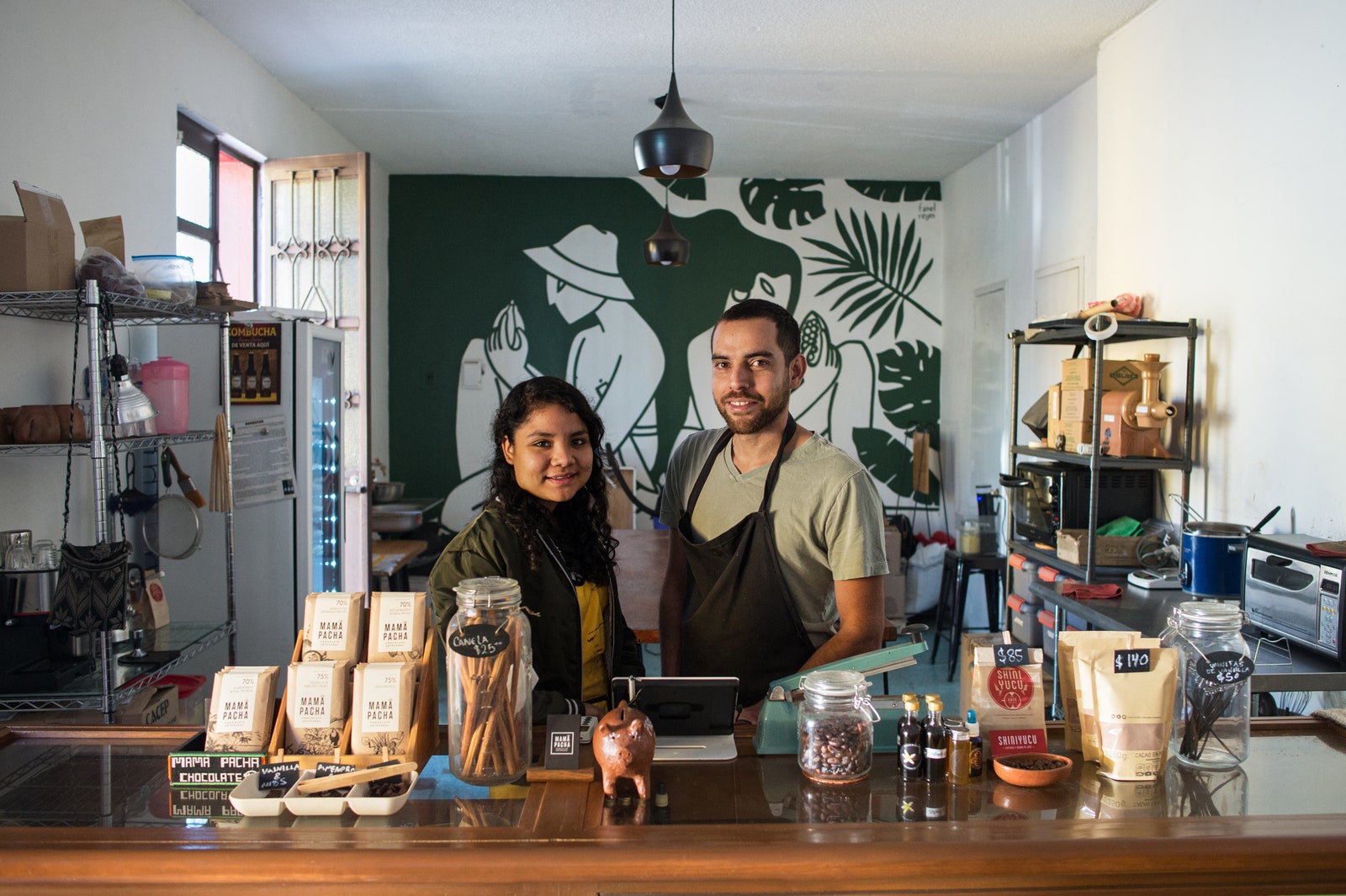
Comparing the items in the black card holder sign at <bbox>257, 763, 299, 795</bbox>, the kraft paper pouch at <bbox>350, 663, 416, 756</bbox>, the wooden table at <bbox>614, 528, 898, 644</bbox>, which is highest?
the kraft paper pouch at <bbox>350, 663, 416, 756</bbox>

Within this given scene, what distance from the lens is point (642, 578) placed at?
12.8ft

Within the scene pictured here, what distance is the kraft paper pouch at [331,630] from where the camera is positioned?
150 centimetres

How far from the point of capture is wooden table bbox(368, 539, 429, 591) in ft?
17.2

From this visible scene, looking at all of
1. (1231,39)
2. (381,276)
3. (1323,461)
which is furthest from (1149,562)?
(381,276)

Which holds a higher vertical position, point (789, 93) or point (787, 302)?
point (789, 93)

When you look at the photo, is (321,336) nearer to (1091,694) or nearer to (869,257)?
(1091,694)

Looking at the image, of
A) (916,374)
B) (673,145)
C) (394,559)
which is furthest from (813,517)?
(916,374)

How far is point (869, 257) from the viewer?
7453mm

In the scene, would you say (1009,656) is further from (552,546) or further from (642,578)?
(642,578)

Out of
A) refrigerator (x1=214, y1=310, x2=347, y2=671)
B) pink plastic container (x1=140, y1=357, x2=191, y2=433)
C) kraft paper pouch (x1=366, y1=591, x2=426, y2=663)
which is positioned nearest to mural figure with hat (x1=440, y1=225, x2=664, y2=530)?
refrigerator (x1=214, y1=310, x2=347, y2=671)

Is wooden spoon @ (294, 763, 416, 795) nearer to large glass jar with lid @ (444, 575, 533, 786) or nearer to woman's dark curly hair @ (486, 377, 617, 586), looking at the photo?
large glass jar with lid @ (444, 575, 533, 786)

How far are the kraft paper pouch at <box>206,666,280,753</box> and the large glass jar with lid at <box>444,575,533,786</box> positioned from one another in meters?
0.29

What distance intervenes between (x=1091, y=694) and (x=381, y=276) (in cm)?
648

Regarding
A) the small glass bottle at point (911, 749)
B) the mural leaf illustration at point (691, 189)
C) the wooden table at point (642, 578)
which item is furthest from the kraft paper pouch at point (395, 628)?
the mural leaf illustration at point (691, 189)
